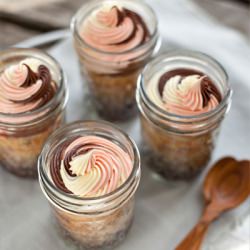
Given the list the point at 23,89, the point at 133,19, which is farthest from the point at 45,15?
the point at 23,89

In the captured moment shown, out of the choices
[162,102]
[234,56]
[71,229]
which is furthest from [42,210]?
[234,56]

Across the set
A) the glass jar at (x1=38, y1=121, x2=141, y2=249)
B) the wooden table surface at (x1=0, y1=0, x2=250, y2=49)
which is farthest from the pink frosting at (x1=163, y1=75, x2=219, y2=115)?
the wooden table surface at (x1=0, y1=0, x2=250, y2=49)

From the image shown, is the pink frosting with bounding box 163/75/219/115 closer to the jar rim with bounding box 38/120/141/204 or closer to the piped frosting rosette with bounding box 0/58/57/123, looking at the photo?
the jar rim with bounding box 38/120/141/204

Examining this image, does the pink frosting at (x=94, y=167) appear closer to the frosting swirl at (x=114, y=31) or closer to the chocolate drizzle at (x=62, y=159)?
the chocolate drizzle at (x=62, y=159)

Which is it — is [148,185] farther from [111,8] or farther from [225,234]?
[111,8]

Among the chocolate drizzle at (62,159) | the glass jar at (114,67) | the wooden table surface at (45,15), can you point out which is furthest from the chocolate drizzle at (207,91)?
the wooden table surface at (45,15)

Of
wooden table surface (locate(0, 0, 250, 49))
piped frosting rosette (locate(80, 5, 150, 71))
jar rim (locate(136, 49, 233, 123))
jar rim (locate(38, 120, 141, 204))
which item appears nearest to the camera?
jar rim (locate(38, 120, 141, 204))

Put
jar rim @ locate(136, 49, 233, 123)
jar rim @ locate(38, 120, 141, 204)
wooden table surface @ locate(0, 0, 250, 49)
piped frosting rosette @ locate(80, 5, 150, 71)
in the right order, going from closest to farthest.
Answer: jar rim @ locate(38, 120, 141, 204) → jar rim @ locate(136, 49, 233, 123) → piped frosting rosette @ locate(80, 5, 150, 71) → wooden table surface @ locate(0, 0, 250, 49)
